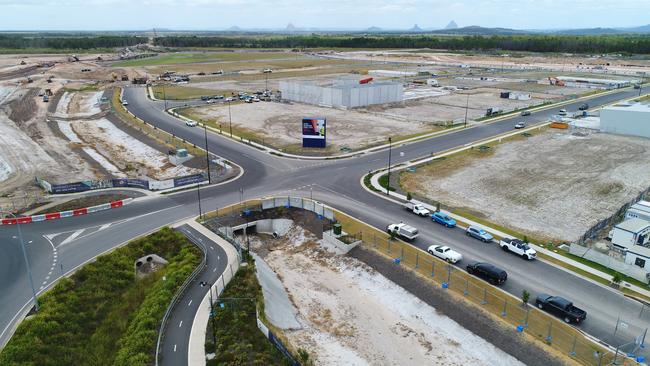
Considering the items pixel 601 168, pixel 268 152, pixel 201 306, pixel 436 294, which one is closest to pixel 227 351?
pixel 201 306

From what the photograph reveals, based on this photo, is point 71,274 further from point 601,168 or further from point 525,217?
point 601,168

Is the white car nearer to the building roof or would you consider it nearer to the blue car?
the blue car

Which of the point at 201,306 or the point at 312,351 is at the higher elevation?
the point at 201,306

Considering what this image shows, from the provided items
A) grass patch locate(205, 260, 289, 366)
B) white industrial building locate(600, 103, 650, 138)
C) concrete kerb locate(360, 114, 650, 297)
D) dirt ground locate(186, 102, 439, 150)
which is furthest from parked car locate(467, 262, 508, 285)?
white industrial building locate(600, 103, 650, 138)

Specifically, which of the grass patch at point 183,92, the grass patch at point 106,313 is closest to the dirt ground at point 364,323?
the grass patch at point 106,313

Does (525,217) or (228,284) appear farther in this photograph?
(525,217)

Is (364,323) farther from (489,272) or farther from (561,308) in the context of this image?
(561,308)
